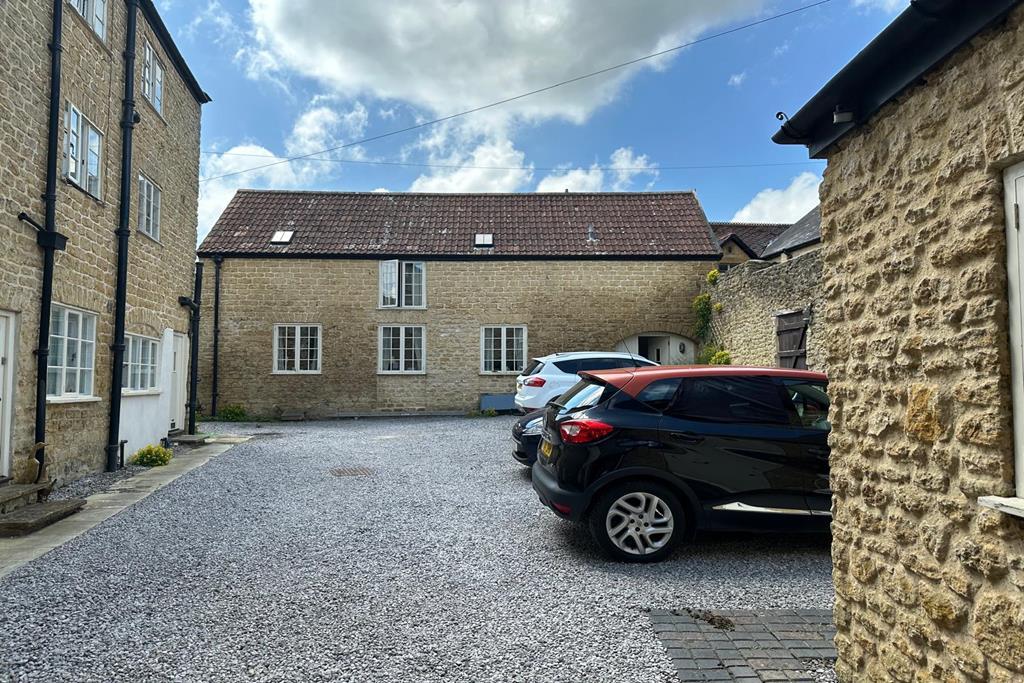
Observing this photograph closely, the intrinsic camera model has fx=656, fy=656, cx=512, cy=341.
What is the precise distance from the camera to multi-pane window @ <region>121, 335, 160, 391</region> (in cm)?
1102

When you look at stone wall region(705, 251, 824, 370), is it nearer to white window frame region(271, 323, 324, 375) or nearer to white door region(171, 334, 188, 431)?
white window frame region(271, 323, 324, 375)

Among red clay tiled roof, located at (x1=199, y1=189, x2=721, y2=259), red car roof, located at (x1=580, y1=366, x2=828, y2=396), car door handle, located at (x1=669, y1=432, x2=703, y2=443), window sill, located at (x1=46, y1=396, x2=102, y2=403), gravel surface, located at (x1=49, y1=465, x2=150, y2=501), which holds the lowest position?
gravel surface, located at (x1=49, y1=465, x2=150, y2=501)

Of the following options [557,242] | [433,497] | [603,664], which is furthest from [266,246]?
[603,664]

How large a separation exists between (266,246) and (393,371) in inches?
214

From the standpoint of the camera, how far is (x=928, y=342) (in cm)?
272

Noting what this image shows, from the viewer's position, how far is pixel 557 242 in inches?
812

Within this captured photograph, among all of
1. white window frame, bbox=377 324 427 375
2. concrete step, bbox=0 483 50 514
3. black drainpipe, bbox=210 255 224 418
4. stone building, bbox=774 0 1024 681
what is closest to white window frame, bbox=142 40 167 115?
concrete step, bbox=0 483 50 514

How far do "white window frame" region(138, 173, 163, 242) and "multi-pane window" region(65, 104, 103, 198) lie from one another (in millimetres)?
1506

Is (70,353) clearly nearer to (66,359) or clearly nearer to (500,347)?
(66,359)

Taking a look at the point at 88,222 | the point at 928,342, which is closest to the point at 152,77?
the point at 88,222

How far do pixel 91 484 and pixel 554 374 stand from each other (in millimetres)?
7579

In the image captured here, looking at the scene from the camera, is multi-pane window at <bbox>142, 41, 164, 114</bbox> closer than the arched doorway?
Yes

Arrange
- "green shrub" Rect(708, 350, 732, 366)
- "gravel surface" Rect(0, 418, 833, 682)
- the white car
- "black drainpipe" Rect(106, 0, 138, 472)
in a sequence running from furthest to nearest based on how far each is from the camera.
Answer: "green shrub" Rect(708, 350, 732, 366), the white car, "black drainpipe" Rect(106, 0, 138, 472), "gravel surface" Rect(0, 418, 833, 682)

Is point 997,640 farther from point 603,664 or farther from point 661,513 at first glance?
point 661,513
